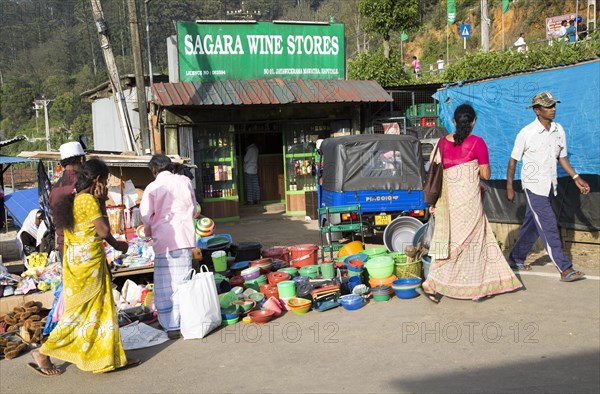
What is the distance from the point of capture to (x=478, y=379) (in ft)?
14.2

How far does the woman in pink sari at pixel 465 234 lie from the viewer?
5.96 metres

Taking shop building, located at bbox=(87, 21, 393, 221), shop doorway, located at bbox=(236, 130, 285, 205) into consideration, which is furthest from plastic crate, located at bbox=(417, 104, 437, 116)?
shop doorway, located at bbox=(236, 130, 285, 205)

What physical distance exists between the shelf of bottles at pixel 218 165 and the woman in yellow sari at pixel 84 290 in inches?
414

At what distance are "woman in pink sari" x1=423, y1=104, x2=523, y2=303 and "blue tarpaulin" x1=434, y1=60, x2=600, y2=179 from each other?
2632 mm

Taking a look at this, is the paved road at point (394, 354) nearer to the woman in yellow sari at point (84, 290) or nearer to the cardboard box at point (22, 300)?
the woman in yellow sari at point (84, 290)

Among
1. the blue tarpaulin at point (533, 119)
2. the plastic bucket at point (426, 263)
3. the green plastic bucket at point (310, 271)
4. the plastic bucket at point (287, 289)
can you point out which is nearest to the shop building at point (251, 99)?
the blue tarpaulin at point (533, 119)

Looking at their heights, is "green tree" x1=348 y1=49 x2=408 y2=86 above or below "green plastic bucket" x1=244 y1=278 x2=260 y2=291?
above

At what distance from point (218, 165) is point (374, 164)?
6.06 m

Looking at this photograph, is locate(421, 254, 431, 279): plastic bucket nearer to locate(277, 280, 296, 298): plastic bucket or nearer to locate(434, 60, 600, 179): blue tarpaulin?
locate(277, 280, 296, 298): plastic bucket

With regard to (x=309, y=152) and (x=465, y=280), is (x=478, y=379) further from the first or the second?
(x=309, y=152)

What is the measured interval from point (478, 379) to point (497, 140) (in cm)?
559

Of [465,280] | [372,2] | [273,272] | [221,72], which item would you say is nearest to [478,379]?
[465,280]

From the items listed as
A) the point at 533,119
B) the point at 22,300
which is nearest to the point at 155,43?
the point at 533,119

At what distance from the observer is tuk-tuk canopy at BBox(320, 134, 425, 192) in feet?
34.3
